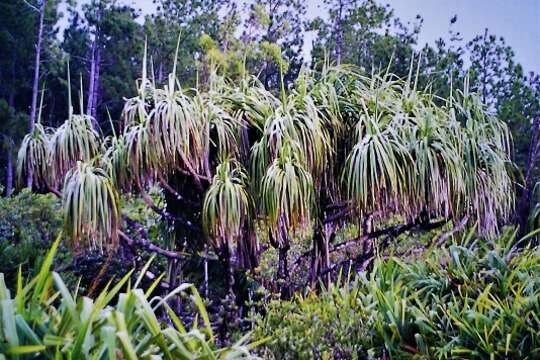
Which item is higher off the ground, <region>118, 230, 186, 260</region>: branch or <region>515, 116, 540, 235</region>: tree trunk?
<region>515, 116, 540, 235</region>: tree trunk

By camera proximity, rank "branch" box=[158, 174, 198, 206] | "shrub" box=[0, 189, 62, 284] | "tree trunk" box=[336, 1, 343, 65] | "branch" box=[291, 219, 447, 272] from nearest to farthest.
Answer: "branch" box=[158, 174, 198, 206] < "branch" box=[291, 219, 447, 272] < "shrub" box=[0, 189, 62, 284] < "tree trunk" box=[336, 1, 343, 65]

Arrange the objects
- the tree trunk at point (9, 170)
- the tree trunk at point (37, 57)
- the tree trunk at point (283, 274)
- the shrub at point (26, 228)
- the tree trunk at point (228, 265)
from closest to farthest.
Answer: the tree trunk at point (228, 265) → the tree trunk at point (283, 274) → the shrub at point (26, 228) → the tree trunk at point (9, 170) → the tree trunk at point (37, 57)

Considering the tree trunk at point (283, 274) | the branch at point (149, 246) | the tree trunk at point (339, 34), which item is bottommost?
the tree trunk at point (283, 274)

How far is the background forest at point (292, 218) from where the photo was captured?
5.71 feet

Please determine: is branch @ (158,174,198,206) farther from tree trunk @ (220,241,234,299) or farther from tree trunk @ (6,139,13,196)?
tree trunk @ (6,139,13,196)

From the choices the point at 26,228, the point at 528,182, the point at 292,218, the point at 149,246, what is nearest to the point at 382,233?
the point at 292,218

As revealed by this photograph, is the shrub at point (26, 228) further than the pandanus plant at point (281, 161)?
Yes

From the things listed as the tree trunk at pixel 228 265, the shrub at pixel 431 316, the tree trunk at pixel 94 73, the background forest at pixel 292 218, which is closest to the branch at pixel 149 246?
the background forest at pixel 292 218

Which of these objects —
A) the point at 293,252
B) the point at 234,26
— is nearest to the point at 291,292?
the point at 293,252

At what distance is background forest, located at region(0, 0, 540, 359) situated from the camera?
174cm

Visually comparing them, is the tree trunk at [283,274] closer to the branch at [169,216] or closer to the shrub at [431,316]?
the branch at [169,216]

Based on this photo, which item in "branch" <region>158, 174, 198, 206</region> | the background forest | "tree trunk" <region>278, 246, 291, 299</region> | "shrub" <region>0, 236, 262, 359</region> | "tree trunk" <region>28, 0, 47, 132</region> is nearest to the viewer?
"shrub" <region>0, 236, 262, 359</region>

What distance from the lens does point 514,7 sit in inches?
165

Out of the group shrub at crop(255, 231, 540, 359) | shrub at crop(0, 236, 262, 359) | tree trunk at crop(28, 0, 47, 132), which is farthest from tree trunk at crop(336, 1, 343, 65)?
shrub at crop(0, 236, 262, 359)
